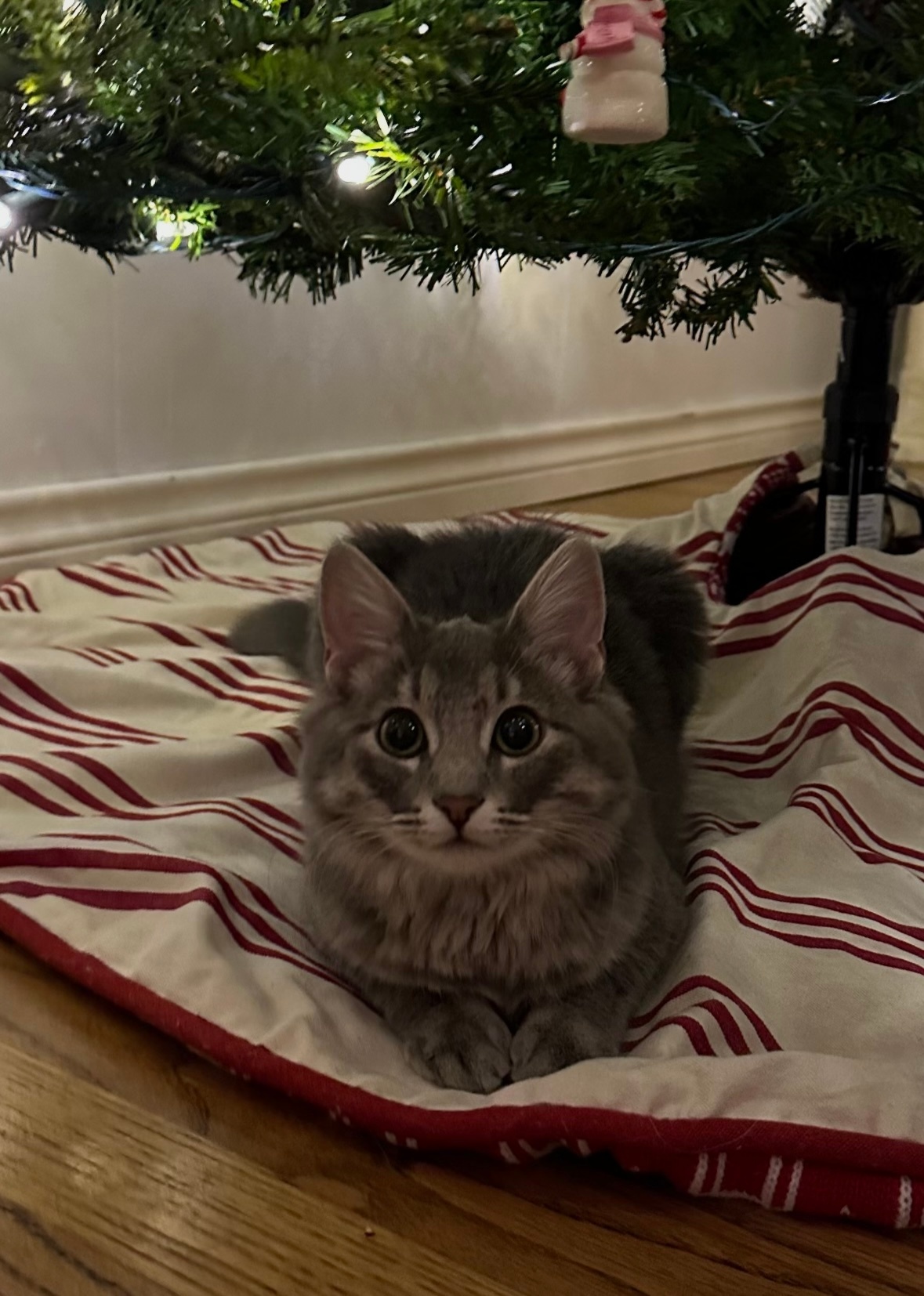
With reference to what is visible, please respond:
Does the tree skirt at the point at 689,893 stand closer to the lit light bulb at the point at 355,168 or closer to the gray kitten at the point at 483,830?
the gray kitten at the point at 483,830

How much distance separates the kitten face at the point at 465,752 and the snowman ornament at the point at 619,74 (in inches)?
12.9

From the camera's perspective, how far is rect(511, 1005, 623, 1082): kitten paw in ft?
2.60

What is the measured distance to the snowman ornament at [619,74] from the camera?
83cm

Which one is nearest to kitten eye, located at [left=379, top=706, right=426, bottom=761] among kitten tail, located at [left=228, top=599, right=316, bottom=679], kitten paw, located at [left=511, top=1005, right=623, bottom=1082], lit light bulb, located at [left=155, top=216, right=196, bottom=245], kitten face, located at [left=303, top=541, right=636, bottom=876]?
kitten face, located at [left=303, top=541, right=636, bottom=876]

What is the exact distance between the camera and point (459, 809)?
766 mm

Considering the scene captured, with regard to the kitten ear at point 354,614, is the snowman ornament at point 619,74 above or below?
above

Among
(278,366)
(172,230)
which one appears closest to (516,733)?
(172,230)

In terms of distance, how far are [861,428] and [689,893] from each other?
0.72 meters

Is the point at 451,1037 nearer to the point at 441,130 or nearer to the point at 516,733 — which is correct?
the point at 516,733

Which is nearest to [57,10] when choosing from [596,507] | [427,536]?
[427,536]

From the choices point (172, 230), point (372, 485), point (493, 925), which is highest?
point (172, 230)

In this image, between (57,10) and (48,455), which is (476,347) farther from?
(57,10)

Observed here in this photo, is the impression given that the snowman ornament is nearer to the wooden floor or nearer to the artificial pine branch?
the artificial pine branch

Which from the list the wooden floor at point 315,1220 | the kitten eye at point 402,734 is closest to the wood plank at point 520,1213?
the wooden floor at point 315,1220
